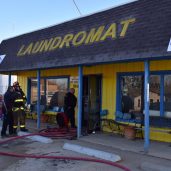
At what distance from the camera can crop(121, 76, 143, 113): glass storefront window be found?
40.9 feet

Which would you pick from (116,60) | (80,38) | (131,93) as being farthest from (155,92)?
(80,38)

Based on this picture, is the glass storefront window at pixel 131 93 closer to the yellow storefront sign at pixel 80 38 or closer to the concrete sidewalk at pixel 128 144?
the concrete sidewalk at pixel 128 144

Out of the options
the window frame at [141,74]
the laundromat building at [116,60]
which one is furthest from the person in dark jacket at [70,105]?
the window frame at [141,74]

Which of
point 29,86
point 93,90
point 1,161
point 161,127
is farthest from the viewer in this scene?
point 29,86

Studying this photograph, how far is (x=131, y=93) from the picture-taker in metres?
12.9

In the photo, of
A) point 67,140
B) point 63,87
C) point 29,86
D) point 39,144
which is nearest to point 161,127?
point 67,140

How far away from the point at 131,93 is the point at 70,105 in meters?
2.64

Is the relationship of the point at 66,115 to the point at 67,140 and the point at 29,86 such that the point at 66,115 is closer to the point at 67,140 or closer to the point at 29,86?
the point at 67,140

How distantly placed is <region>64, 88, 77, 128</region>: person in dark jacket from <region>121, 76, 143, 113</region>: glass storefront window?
214 centimetres

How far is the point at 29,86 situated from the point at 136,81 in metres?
8.02

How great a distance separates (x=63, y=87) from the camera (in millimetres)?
16391

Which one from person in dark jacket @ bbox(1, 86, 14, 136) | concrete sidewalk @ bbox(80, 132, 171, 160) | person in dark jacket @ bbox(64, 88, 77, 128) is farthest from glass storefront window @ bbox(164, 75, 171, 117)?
person in dark jacket @ bbox(1, 86, 14, 136)

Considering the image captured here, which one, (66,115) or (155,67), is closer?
(155,67)

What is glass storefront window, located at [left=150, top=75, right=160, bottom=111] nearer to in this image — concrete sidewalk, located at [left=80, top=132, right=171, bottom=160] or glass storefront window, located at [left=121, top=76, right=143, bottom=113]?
glass storefront window, located at [left=121, top=76, right=143, bottom=113]
